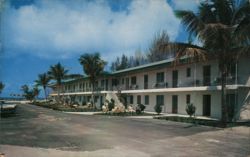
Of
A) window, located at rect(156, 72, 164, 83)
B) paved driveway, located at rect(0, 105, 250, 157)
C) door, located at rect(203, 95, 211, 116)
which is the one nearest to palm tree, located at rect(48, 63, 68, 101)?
window, located at rect(156, 72, 164, 83)

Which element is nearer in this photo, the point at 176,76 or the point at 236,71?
the point at 236,71

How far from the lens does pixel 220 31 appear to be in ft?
61.6

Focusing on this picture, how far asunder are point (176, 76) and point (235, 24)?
14.0 meters

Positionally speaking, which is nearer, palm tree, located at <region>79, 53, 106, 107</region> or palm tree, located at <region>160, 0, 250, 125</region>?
palm tree, located at <region>160, 0, 250, 125</region>

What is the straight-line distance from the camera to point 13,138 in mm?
13570

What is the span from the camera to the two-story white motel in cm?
2461

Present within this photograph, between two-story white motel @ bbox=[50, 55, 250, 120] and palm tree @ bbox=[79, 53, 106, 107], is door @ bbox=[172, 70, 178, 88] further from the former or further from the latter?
palm tree @ bbox=[79, 53, 106, 107]

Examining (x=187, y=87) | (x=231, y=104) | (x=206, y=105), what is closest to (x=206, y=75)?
(x=187, y=87)

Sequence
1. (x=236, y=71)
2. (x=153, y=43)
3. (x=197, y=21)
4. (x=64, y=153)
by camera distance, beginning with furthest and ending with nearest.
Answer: (x=153, y=43) → (x=236, y=71) → (x=197, y=21) → (x=64, y=153)

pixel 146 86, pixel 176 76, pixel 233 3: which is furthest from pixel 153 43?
pixel 233 3

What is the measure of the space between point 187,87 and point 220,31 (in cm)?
1098

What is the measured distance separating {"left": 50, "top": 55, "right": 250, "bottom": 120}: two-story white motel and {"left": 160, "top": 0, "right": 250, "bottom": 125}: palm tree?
460 centimetres

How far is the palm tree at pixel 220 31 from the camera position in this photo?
18.7 m

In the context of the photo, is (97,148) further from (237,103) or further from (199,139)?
(237,103)
